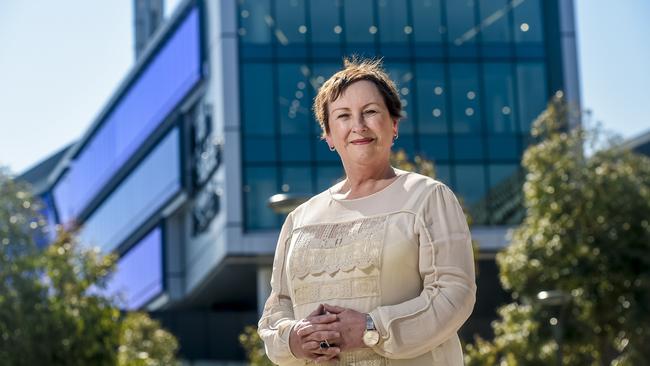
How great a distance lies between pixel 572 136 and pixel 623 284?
10.9 feet

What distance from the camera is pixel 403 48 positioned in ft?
187

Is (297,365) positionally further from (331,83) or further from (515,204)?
(515,204)

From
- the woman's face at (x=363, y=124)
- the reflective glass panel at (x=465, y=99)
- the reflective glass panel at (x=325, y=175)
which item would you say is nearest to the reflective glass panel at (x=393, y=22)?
the reflective glass panel at (x=465, y=99)

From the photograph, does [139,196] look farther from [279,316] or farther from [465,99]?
[279,316]

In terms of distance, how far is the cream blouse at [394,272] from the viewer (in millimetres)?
5680

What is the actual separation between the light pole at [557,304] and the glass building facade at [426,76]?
2482 centimetres

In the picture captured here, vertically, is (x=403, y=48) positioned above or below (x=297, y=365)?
above

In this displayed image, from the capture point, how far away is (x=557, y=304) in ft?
97.0

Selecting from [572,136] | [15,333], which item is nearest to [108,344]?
[15,333]

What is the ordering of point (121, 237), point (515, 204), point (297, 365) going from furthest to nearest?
point (121, 237)
point (515, 204)
point (297, 365)

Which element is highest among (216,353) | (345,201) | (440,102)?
(440,102)

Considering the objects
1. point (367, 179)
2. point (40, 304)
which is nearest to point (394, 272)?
point (367, 179)

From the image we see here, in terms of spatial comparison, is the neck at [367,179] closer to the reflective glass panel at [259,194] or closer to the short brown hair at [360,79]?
the short brown hair at [360,79]

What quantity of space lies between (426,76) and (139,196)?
21.2 metres
